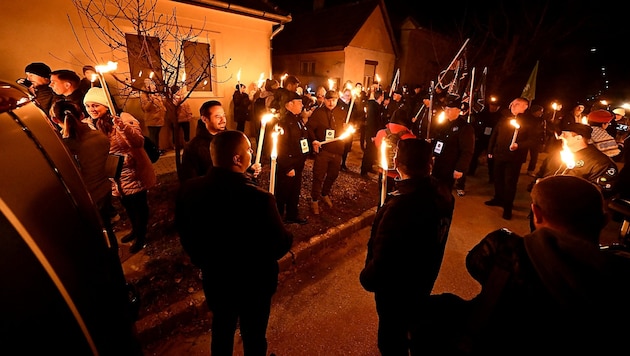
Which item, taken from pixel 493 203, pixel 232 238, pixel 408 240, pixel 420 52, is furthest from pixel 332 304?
pixel 420 52

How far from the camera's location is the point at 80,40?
734 cm

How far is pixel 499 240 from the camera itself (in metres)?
1.49

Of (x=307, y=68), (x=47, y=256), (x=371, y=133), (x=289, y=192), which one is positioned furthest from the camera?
(x=307, y=68)

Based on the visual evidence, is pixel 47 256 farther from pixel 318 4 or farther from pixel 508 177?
pixel 318 4

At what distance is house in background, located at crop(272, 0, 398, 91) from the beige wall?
9.18 m

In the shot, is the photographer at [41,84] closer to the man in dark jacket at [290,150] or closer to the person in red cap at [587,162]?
the man in dark jacket at [290,150]

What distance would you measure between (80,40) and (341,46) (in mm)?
14536

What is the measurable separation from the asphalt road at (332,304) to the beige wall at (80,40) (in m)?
6.97

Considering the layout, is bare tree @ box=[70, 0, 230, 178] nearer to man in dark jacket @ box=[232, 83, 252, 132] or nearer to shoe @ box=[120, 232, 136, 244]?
man in dark jacket @ box=[232, 83, 252, 132]

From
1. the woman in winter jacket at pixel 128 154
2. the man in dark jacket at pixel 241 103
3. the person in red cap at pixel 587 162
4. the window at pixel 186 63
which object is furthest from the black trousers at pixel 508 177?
the window at pixel 186 63

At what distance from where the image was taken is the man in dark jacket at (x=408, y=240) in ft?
7.30

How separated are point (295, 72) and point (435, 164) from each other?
18836 mm

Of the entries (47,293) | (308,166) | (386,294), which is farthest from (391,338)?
(308,166)

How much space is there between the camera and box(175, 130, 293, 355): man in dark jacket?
2.15m
